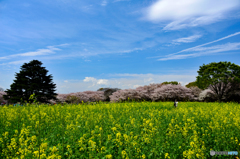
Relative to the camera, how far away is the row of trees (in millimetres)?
22734

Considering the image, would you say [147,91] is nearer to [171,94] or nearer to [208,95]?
[171,94]

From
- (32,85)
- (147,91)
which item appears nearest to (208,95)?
(147,91)

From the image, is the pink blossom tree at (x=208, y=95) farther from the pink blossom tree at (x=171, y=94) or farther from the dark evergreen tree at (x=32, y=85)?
the dark evergreen tree at (x=32, y=85)

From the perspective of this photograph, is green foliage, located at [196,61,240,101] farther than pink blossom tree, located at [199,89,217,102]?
No

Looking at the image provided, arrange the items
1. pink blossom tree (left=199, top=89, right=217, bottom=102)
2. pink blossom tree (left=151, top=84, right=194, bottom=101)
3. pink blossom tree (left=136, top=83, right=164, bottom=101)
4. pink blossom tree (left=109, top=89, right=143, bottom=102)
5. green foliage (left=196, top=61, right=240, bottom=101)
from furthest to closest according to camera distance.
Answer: pink blossom tree (left=136, top=83, right=164, bottom=101) → pink blossom tree (left=199, top=89, right=217, bottom=102) → pink blossom tree (left=109, top=89, right=143, bottom=102) → pink blossom tree (left=151, top=84, right=194, bottom=101) → green foliage (left=196, top=61, right=240, bottom=101)

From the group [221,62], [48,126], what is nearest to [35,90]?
[48,126]

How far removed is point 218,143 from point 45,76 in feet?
81.9

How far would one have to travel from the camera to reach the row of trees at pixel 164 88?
22734mm

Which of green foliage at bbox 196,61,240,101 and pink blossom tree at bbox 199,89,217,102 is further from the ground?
green foliage at bbox 196,61,240,101

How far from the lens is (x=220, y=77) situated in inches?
880

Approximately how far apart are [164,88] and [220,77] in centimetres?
720

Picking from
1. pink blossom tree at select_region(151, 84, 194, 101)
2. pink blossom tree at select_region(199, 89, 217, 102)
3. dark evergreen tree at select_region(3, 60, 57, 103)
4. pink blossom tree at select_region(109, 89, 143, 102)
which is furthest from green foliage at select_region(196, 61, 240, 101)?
dark evergreen tree at select_region(3, 60, 57, 103)

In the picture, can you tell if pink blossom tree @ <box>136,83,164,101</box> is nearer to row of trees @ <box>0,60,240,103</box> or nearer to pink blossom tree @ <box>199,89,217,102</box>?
row of trees @ <box>0,60,240,103</box>

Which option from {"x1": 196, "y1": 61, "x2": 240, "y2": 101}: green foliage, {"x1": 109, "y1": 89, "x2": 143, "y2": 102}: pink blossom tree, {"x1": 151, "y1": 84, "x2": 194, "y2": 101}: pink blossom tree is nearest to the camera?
{"x1": 196, "y1": 61, "x2": 240, "y2": 101}: green foliage
